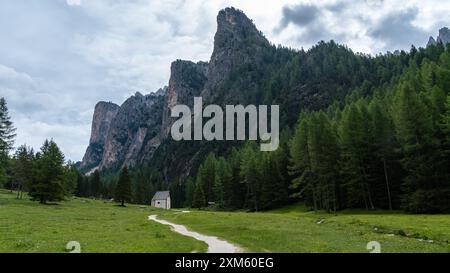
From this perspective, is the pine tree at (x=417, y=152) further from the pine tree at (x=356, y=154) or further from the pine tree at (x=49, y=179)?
the pine tree at (x=49, y=179)

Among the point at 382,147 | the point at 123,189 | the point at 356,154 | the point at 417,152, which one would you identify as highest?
the point at 382,147

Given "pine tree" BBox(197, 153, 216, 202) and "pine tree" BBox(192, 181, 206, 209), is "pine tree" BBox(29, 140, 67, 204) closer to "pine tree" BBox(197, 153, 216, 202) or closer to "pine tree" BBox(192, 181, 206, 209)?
"pine tree" BBox(192, 181, 206, 209)

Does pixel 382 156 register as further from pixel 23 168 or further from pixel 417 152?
pixel 23 168

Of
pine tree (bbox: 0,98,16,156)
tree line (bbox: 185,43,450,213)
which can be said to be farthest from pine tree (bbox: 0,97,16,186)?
tree line (bbox: 185,43,450,213)

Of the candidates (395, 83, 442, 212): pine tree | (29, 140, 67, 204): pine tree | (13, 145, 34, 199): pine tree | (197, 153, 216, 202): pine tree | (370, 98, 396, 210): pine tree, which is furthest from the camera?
(197, 153, 216, 202): pine tree

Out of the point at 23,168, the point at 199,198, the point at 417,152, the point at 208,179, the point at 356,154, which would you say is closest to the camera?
the point at 417,152

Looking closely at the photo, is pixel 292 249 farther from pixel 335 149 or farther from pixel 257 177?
pixel 257 177

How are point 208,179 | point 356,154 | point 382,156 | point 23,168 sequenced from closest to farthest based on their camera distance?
point 382,156
point 356,154
point 23,168
point 208,179

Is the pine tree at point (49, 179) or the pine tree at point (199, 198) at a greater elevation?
the pine tree at point (49, 179)

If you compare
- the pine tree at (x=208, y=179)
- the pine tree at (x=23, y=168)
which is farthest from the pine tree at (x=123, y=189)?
the pine tree at (x=208, y=179)

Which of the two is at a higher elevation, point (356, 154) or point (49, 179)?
point (356, 154)

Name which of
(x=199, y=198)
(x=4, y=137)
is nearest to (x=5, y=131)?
(x=4, y=137)
